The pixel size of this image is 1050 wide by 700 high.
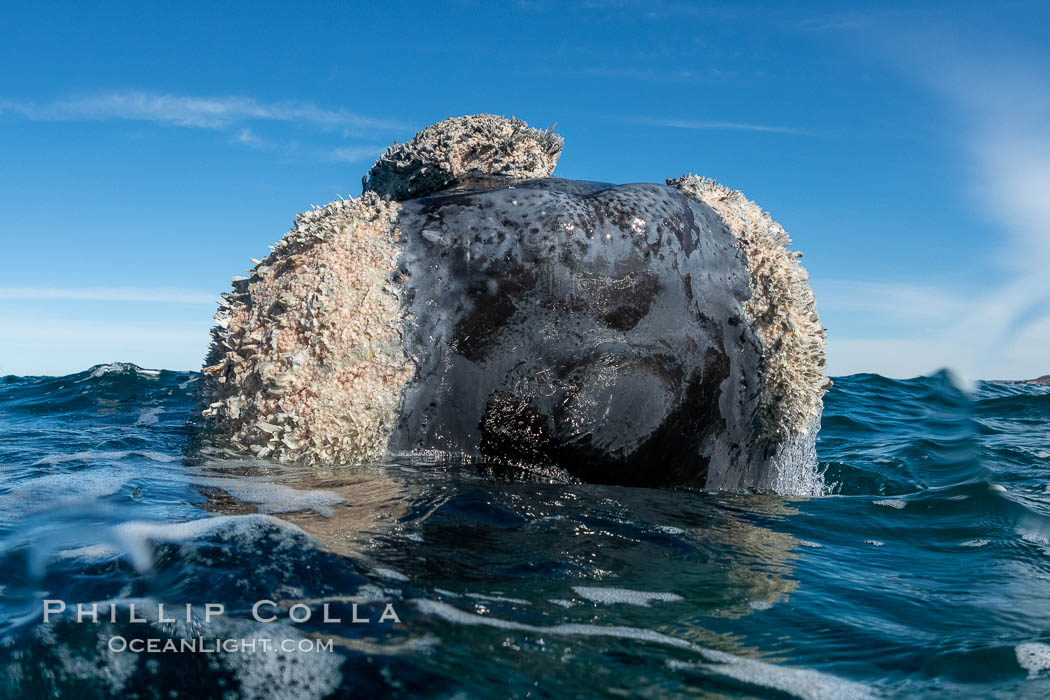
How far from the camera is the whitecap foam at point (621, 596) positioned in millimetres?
2785

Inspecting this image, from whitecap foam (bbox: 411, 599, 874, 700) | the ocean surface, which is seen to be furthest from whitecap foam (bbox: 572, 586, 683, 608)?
whitecap foam (bbox: 411, 599, 874, 700)

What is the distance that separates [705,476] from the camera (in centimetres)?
454

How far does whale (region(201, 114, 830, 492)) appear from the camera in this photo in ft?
13.4

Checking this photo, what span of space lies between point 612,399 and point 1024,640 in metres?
2.05

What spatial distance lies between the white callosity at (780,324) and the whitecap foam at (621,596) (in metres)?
2.05

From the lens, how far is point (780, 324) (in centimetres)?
457

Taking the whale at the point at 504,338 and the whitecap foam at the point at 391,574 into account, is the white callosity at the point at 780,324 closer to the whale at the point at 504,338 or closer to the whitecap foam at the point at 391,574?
the whale at the point at 504,338

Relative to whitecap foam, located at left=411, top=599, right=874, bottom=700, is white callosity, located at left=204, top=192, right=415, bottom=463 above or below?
above

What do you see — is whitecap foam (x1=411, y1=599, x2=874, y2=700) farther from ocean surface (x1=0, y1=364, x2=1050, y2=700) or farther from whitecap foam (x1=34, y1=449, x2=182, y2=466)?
whitecap foam (x1=34, y1=449, x2=182, y2=466)

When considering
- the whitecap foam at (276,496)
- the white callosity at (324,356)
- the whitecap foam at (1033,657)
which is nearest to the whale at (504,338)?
the white callosity at (324,356)

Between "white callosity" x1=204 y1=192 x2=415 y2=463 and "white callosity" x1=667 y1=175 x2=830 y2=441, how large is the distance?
2049 mm

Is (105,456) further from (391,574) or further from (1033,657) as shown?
(1033,657)

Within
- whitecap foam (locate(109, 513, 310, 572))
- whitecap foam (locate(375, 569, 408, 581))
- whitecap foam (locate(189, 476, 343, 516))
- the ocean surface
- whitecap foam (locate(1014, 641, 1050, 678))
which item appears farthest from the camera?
whitecap foam (locate(189, 476, 343, 516))

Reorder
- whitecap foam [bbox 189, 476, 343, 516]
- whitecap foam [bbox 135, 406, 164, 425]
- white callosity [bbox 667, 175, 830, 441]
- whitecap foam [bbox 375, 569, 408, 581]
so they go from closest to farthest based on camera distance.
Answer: whitecap foam [bbox 375, 569, 408, 581], whitecap foam [bbox 189, 476, 343, 516], white callosity [bbox 667, 175, 830, 441], whitecap foam [bbox 135, 406, 164, 425]
